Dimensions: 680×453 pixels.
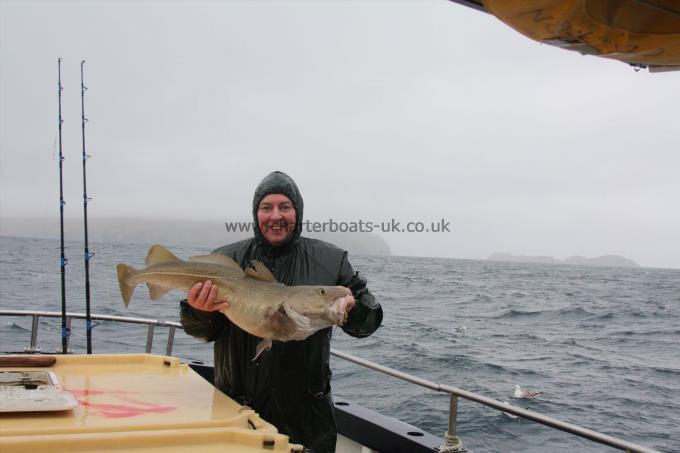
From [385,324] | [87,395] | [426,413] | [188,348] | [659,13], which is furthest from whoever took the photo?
[385,324]

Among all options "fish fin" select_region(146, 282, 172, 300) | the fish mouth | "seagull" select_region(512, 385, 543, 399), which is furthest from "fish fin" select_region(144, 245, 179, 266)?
"seagull" select_region(512, 385, 543, 399)

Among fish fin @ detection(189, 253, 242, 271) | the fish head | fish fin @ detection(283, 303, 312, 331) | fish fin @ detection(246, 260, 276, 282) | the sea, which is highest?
fish fin @ detection(189, 253, 242, 271)

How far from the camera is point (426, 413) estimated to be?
31.5 feet

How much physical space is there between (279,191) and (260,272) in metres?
0.50

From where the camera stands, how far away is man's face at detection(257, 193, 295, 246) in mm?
3490

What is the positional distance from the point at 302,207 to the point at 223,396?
3.92 ft

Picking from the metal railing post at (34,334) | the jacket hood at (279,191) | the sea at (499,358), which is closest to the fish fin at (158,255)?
the jacket hood at (279,191)

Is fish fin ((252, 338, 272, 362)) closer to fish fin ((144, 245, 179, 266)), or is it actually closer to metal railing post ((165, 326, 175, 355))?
fish fin ((144, 245, 179, 266))

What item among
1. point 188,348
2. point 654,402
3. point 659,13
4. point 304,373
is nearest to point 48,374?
point 304,373

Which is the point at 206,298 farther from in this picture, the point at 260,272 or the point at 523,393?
the point at 523,393

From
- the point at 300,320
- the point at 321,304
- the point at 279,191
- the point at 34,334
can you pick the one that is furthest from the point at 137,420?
the point at 34,334

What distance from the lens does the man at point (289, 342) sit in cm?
333

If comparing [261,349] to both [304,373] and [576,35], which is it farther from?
[576,35]

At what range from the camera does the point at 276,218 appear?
137 inches
